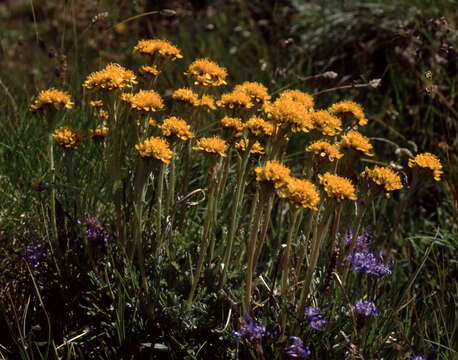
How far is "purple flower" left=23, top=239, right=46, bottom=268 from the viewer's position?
210 cm

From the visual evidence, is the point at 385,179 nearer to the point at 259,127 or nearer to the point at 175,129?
the point at 259,127

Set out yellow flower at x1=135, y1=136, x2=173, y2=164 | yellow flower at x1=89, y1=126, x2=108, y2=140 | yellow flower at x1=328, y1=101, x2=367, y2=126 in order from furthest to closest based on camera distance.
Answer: yellow flower at x1=89, y1=126, x2=108, y2=140, yellow flower at x1=328, y1=101, x2=367, y2=126, yellow flower at x1=135, y1=136, x2=173, y2=164

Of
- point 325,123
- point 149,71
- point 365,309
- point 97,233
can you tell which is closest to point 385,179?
point 325,123

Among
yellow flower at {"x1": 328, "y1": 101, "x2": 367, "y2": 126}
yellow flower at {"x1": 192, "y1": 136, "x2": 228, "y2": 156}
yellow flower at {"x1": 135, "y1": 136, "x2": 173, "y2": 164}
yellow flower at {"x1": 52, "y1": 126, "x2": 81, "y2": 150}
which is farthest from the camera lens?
yellow flower at {"x1": 328, "y1": 101, "x2": 367, "y2": 126}

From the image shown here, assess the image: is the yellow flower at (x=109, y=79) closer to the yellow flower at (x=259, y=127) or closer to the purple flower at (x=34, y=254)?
the yellow flower at (x=259, y=127)

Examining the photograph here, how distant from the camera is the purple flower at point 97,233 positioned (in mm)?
2084

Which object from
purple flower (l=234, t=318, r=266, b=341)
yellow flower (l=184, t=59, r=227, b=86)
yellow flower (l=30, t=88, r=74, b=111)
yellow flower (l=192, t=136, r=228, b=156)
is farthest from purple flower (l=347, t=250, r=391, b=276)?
yellow flower (l=30, t=88, r=74, b=111)

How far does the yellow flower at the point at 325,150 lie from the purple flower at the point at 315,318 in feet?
1.55

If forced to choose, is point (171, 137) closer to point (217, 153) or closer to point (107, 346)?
point (217, 153)

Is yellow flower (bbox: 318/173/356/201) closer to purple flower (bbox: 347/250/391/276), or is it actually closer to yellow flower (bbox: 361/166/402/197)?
yellow flower (bbox: 361/166/402/197)

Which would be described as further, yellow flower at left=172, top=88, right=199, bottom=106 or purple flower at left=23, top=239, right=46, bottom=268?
purple flower at left=23, top=239, right=46, bottom=268

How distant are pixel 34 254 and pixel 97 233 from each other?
25 centimetres

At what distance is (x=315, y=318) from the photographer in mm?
1763

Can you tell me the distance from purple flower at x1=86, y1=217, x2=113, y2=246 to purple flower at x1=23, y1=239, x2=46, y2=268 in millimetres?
179
